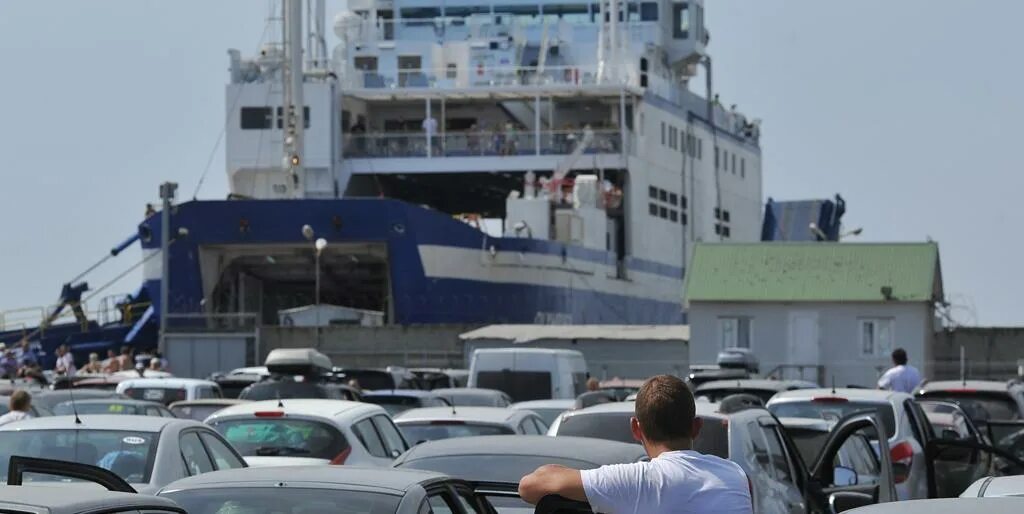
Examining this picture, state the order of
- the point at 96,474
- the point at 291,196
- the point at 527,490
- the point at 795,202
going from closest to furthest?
1. the point at 527,490
2. the point at 96,474
3. the point at 291,196
4. the point at 795,202

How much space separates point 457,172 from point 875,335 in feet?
64.6

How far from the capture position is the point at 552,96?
180ft

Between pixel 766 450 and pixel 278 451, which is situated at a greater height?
pixel 766 450

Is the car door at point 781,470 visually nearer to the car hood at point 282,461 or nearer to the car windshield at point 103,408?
the car hood at point 282,461

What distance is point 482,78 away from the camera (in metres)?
57.2

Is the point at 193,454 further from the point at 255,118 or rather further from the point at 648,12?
the point at 648,12

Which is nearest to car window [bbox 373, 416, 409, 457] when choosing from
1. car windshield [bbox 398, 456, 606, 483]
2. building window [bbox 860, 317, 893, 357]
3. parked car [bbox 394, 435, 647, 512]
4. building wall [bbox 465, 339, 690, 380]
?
parked car [bbox 394, 435, 647, 512]

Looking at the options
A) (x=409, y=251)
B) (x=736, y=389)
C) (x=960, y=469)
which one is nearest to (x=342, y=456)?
(x=960, y=469)

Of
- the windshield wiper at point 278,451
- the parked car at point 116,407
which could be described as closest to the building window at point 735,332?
the parked car at point 116,407

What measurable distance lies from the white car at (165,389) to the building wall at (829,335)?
50.4ft

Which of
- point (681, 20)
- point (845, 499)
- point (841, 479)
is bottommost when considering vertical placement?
point (845, 499)

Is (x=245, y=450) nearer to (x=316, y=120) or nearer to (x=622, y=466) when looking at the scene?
(x=622, y=466)

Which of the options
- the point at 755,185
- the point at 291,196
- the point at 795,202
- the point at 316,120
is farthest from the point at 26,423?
the point at 755,185

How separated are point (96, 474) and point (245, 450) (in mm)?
7477
